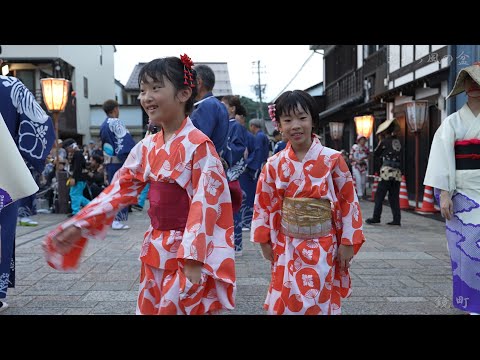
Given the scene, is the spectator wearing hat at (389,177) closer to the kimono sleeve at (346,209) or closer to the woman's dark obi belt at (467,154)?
the woman's dark obi belt at (467,154)

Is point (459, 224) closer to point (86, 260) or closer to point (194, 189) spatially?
point (194, 189)

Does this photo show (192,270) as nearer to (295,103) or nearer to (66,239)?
(66,239)

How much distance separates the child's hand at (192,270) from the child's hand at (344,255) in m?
1.03

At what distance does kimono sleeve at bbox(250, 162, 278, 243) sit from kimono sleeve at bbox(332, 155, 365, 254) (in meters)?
0.39

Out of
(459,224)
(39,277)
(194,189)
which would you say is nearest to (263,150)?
(39,277)

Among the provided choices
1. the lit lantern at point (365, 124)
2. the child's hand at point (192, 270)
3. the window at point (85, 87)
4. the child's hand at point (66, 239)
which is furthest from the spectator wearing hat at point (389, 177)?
the window at point (85, 87)

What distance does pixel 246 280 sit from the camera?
4.73m

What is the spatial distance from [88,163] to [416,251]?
7.44 metres

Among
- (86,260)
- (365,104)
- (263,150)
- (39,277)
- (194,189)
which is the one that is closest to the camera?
(194,189)

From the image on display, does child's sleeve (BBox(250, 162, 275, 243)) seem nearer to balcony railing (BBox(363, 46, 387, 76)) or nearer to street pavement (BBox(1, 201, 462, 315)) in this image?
street pavement (BBox(1, 201, 462, 315))

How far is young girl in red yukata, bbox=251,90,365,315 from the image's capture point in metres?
2.79

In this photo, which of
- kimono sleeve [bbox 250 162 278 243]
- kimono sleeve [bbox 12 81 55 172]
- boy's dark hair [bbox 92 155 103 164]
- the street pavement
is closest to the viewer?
kimono sleeve [bbox 250 162 278 243]

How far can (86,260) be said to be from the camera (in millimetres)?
5691

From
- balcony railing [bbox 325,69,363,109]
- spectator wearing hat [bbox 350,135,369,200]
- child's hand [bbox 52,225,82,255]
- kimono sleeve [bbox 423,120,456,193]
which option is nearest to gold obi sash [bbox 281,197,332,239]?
kimono sleeve [bbox 423,120,456,193]
